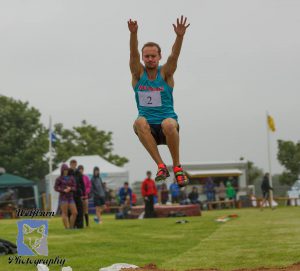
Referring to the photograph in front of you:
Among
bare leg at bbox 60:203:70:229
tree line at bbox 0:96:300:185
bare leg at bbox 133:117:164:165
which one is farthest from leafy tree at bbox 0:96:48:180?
bare leg at bbox 133:117:164:165

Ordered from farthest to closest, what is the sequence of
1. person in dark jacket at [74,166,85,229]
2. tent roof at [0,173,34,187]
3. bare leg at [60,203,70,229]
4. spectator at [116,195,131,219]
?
tent roof at [0,173,34,187], spectator at [116,195,131,219], person in dark jacket at [74,166,85,229], bare leg at [60,203,70,229]

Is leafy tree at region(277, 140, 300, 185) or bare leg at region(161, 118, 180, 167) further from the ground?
leafy tree at region(277, 140, 300, 185)

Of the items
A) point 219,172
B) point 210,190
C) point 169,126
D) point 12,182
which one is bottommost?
point 169,126

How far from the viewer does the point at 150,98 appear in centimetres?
833

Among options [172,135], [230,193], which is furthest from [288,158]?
[172,135]

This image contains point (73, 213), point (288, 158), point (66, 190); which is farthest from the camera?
point (288, 158)

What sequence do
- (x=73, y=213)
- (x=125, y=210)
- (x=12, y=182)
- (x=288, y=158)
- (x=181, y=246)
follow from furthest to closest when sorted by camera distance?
(x=288, y=158), (x=12, y=182), (x=125, y=210), (x=73, y=213), (x=181, y=246)

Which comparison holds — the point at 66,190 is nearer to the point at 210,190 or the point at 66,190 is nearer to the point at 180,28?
the point at 180,28

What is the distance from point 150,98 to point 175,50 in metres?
0.64

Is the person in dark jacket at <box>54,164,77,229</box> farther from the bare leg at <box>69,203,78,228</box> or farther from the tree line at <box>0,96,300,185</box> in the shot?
the tree line at <box>0,96,300,185</box>

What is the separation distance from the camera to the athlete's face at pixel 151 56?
8281 mm

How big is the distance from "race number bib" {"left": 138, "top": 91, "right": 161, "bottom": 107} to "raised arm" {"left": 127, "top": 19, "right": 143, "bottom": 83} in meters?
0.22

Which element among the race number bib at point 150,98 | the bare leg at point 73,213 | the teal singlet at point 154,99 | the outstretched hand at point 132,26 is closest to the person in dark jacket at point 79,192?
the bare leg at point 73,213

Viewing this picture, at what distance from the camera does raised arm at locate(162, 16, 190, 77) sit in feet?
27.0
